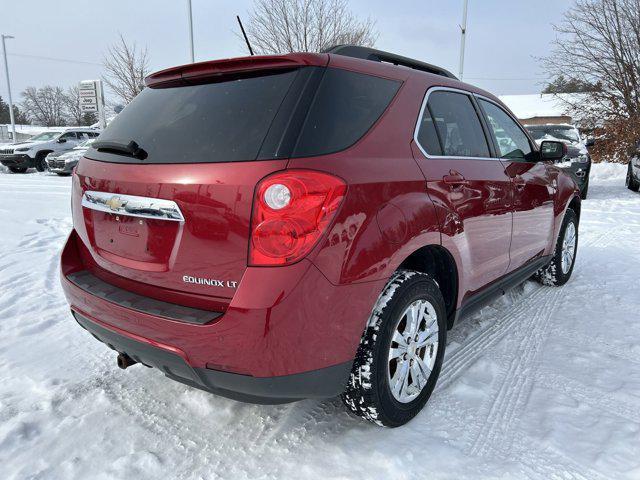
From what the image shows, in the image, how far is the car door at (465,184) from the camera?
237 cm

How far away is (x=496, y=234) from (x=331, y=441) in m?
1.63

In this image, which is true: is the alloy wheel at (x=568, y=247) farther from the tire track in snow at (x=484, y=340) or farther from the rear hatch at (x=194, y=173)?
the rear hatch at (x=194, y=173)

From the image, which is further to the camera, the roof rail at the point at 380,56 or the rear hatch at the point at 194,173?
the roof rail at the point at 380,56

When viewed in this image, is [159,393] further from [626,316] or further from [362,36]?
[362,36]

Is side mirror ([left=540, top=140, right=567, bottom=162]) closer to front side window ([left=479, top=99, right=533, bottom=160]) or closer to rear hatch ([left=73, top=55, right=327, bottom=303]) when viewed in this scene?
front side window ([left=479, top=99, right=533, bottom=160])

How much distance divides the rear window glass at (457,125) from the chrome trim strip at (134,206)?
1447mm

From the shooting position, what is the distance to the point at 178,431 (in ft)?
7.37

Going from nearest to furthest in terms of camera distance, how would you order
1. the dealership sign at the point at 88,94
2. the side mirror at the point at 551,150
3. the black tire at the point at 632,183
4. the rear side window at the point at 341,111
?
1. the rear side window at the point at 341,111
2. the side mirror at the point at 551,150
3. the black tire at the point at 632,183
4. the dealership sign at the point at 88,94

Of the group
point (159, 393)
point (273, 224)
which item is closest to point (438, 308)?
point (273, 224)

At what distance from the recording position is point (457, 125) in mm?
2770

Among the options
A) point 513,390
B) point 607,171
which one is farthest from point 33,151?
point 607,171

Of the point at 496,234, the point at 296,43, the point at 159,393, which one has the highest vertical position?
the point at 296,43

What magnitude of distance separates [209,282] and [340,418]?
107 cm

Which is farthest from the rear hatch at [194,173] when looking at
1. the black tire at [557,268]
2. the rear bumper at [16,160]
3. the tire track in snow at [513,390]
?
the rear bumper at [16,160]
